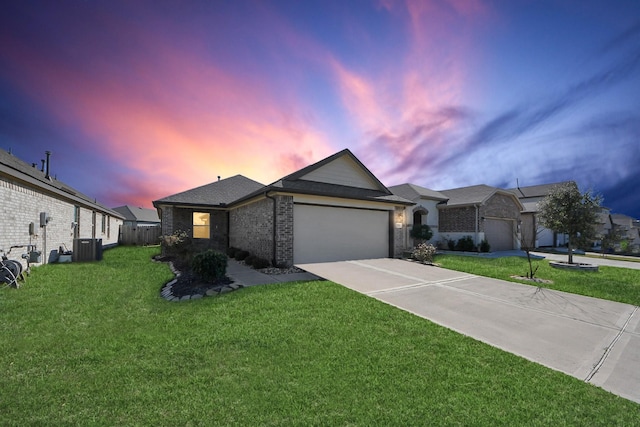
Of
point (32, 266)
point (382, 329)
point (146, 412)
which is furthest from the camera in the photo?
point (32, 266)

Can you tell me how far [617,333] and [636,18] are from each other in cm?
1109

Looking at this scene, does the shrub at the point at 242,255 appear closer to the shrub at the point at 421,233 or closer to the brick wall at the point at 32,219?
the brick wall at the point at 32,219

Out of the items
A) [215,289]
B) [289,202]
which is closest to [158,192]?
[289,202]

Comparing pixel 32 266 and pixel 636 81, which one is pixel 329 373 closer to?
pixel 32 266

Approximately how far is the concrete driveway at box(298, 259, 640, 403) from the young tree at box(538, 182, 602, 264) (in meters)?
6.72

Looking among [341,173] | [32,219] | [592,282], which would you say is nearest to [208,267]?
[32,219]

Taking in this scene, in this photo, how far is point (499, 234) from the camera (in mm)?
19766

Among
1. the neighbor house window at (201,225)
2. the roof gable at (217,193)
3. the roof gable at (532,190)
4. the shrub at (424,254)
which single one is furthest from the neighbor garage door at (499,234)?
the neighbor house window at (201,225)

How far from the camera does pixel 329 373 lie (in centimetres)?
302

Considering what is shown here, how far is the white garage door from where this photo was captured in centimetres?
1071

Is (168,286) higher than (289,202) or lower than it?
lower

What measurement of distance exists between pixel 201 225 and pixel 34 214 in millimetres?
6847

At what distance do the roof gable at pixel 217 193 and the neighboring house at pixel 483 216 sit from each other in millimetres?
14947

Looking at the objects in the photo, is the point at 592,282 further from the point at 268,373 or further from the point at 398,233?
the point at 268,373
